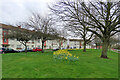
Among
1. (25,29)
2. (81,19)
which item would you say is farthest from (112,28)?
(25,29)

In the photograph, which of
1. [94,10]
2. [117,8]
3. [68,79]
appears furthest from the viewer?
[94,10]

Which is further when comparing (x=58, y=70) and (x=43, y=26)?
(x=43, y=26)

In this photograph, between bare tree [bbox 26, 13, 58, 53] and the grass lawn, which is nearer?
the grass lawn

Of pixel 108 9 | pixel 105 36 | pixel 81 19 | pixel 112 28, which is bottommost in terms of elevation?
pixel 105 36

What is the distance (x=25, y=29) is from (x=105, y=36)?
15.7 metres

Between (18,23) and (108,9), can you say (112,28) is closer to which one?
(108,9)

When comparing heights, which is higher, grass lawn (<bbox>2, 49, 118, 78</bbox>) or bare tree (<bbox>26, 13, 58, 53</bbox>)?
bare tree (<bbox>26, 13, 58, 53</bbox>)

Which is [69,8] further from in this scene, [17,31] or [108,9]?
[17,31]

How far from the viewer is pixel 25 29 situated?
18.4 meters

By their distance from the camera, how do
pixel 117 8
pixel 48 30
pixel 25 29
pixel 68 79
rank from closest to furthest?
1. pixel 68 79
2. pixel 117 8
3. pixel 25 29
4. pixel 48 30

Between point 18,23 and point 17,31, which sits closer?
point 17,31

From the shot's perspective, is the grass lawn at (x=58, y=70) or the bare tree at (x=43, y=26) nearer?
the grass lawn at (x=58, y=70)

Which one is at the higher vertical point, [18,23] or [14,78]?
[18,23]

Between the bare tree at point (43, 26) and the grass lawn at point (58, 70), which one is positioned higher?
the bare tree at point (43, 26)
